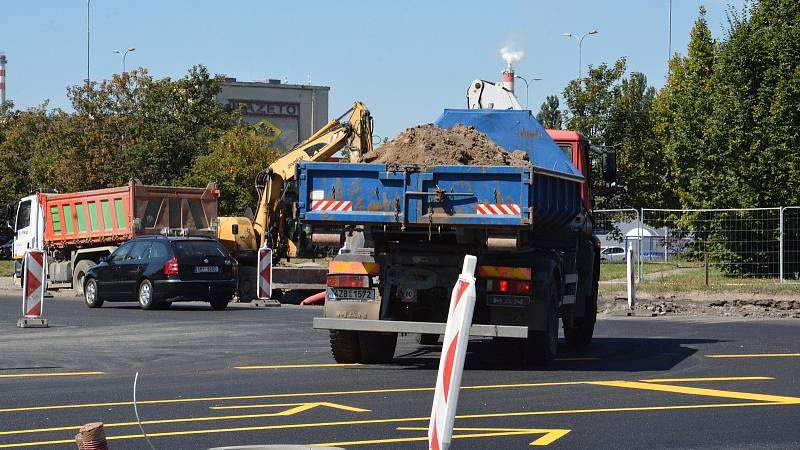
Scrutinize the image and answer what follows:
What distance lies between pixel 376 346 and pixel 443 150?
7.81ft

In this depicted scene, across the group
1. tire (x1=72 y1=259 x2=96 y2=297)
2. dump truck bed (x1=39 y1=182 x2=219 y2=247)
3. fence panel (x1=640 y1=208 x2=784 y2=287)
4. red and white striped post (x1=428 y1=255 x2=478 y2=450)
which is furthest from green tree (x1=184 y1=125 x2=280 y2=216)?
red and white striped post (x1=428 y1=255 x2=478 y2=450)

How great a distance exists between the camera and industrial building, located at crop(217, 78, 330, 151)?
353 ft

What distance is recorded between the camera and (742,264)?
3209 centimetres

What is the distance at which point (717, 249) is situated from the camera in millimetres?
32531

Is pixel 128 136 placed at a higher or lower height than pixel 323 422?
higher

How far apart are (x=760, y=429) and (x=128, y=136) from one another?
5438 centimetres

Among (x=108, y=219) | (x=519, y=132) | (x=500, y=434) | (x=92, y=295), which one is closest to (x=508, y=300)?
(x=519, y=132)

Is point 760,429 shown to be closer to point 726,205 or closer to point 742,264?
point 742,264

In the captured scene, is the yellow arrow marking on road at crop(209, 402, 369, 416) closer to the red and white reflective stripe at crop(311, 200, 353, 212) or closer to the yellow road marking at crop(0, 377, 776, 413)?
the yellow road marking at crop(0, 377, 776, 413)

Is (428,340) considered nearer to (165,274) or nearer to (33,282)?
(33,282)

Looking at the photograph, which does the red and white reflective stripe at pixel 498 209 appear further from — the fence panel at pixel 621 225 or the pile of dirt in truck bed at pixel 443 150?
the fence panel at pixel 621 225

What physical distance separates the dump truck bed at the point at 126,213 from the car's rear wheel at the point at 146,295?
234 inches

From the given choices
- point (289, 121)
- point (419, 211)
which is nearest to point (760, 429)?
point (419, 211)

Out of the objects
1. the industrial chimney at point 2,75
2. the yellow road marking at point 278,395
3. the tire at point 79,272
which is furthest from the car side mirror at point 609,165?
the industrial chimney at point 2,75
